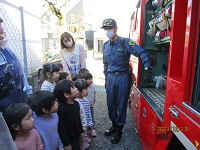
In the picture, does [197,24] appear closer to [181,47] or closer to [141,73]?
[181,47]

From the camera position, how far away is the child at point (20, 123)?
54.7 inches

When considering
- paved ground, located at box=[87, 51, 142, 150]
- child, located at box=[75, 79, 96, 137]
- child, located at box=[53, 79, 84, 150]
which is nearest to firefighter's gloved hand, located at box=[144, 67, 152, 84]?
child, located at box=[75, 79, 96, 137]

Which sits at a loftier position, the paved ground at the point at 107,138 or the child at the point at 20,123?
the child at the point at 20,123

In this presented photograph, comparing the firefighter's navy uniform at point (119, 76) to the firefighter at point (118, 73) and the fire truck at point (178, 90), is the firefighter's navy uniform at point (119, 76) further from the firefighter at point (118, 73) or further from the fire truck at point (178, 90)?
the fire truck at point (178, 90)

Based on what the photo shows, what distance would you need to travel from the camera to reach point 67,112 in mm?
2047

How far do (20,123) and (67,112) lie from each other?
680 mm

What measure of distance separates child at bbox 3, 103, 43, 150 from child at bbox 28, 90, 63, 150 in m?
0.21

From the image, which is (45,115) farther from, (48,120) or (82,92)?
(82,92)

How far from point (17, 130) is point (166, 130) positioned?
1.17 metres

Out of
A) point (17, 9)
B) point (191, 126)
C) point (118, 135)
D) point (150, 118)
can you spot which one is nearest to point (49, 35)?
point (17, 9)

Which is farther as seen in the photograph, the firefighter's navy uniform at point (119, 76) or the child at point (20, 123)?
the firefighter's navy uniform at point (119, 76)

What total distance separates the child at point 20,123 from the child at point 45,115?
0.21 meters

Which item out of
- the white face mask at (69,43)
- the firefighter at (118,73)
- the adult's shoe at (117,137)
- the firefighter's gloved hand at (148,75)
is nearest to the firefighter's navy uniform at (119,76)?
the firefighter at (118,73)

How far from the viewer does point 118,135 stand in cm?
301
